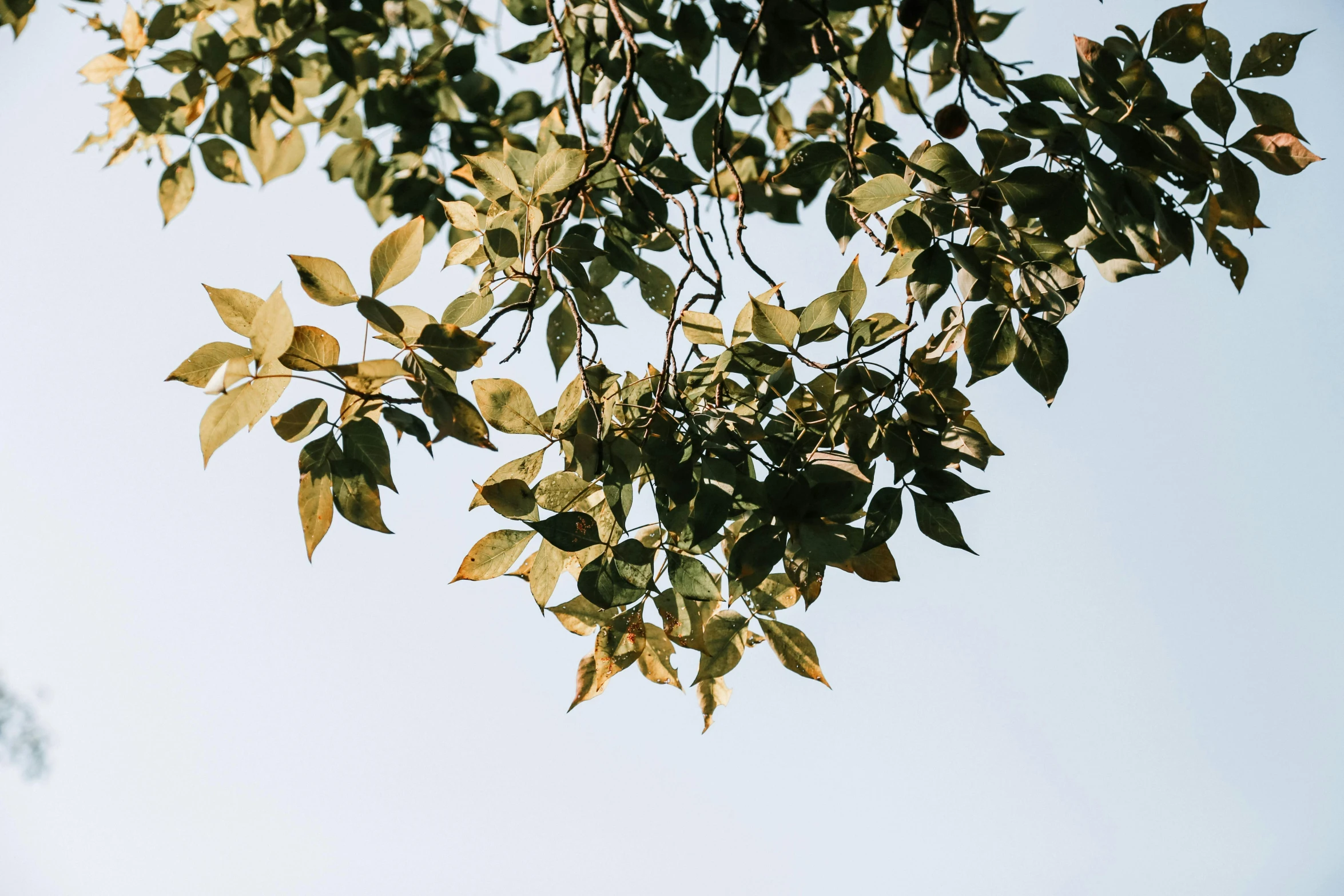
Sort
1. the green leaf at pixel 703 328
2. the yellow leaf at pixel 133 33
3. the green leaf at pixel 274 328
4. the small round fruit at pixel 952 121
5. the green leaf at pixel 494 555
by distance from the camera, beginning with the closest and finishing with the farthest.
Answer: the green leaf at pixel 274 328, the green leaf at pixel 494 555, the green leaf at pixel 703 328, the small round fruit at pixel 952 121, the yellow leaf at pixel 133 33

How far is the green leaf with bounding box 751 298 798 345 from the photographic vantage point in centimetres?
87

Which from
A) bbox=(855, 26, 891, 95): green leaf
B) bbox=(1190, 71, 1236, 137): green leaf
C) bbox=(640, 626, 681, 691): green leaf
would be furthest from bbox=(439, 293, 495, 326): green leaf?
bbox=(1190, 71, 1236, 137): green leaf

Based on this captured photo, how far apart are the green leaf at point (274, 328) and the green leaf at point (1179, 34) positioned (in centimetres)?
93

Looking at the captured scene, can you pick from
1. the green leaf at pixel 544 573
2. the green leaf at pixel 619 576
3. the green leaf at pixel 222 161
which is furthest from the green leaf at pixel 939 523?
the green leaf at pixel 222 161

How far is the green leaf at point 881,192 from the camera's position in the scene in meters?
0.81

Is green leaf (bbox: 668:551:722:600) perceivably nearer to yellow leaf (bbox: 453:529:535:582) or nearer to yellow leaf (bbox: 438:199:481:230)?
yellow leaf (bbox: 453:529:535:582)

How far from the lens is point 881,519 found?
2.69 ft

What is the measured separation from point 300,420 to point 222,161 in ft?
3.55

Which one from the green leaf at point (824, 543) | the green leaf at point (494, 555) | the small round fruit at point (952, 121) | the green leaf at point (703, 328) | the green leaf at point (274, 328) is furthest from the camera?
the small round fruit at point (952, 121)

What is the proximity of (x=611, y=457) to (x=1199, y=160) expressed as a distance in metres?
0.62

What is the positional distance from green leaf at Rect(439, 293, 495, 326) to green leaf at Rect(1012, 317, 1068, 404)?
1.94 ft

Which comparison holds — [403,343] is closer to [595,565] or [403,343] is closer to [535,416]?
[535,416]

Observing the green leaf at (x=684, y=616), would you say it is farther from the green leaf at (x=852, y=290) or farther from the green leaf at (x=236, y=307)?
the green leaf at (x=236, y=307)

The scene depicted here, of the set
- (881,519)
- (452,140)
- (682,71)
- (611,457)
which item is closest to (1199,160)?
(881,519)
